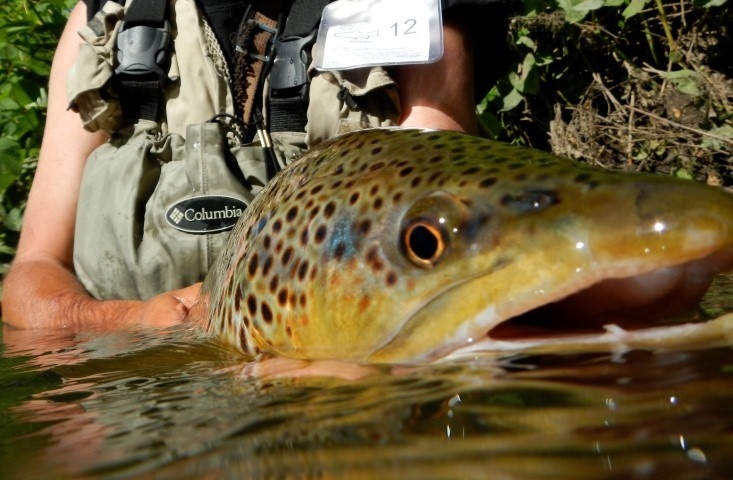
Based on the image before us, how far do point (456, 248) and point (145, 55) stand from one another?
6.93ft

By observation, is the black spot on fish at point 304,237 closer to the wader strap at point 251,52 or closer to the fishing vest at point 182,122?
the fishing vest at point 182,122

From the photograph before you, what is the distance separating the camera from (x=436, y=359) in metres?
1.21

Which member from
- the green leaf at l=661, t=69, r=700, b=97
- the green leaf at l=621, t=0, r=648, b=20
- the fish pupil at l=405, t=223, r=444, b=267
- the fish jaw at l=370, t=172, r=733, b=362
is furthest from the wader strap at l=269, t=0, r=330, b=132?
the green leaf at l=661, t=69, r=700, b=97

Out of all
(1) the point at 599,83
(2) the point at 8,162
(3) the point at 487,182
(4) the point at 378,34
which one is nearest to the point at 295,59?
(4) the point at 378,34

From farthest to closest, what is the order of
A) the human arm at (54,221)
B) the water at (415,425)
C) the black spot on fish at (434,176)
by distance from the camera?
the human arm at (54,221) < the black spot on fish at (434,176) < the water at (415,425)

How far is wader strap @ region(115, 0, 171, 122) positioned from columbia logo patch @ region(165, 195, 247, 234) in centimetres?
45

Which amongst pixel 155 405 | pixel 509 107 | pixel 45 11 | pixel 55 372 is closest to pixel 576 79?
pixel 509 107

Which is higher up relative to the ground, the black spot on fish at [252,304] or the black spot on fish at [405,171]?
the black spot on fish at [405,171]

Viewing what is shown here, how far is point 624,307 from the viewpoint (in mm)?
1211

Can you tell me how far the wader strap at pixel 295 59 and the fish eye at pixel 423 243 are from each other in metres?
1.68

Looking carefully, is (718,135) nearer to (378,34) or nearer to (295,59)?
(378,34)

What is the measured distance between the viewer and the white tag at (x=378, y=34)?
272 cm

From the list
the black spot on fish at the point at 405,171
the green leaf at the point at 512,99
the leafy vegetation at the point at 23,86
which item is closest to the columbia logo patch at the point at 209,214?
the black spot on fish at the point at 405,171

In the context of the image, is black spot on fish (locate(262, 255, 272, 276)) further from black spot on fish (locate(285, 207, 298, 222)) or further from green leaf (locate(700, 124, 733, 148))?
green leaf (locate(700, 124, 733, 148))
